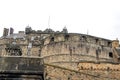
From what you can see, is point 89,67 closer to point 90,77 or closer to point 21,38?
point 90,77

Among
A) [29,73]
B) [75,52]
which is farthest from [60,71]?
[75,52]

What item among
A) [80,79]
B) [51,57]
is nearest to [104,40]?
[51,57]

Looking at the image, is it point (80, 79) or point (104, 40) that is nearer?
point (80, 79)

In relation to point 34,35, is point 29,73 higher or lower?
lower

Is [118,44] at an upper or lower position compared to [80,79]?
upper

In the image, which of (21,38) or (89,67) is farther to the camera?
(21,38)

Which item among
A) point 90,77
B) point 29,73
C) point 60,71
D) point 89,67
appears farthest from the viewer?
point 89,67

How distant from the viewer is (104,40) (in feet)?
136

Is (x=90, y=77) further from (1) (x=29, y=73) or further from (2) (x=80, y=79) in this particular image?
(1) (x=29, y=73)

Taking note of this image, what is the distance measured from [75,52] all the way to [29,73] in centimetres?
3221

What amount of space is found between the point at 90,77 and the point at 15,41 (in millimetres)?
30961

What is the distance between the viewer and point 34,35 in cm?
4862

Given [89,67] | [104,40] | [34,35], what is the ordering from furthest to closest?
[34,35] → [104,40] → [89,67]

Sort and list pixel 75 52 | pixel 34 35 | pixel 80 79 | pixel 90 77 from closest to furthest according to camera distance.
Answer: pixel 80 79, pixel 90 77, pixel 75 52, pixel 34 35
